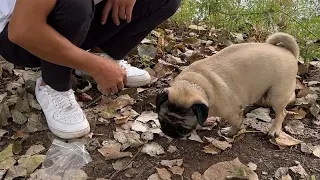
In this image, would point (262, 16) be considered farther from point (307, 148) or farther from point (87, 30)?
point (87, 30)

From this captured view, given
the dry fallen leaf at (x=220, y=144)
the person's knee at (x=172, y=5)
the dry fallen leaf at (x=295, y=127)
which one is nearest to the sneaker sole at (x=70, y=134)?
the dry fallen leaf at (x=220, y=144)

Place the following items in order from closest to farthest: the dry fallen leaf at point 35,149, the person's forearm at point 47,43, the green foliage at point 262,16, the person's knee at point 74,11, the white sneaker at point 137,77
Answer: the person's forearm at point 47,43 < the person's knee at point 74,11 < the dry fallen leaf at point 35,149 < the white sneaker at point 137,77 < the green foliage at point 262,16

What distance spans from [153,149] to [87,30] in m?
A: 0.65

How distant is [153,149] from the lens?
233 cm

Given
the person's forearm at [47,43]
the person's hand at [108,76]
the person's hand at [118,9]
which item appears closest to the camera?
the person's forearm at [47,43]

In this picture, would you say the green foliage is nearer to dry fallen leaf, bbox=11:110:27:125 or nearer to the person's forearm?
dry fallen leaf, bbox=11:110:27:125

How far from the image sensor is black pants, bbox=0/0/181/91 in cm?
211

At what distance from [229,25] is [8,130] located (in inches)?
68.2

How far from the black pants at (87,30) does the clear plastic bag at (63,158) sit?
1.01 ft

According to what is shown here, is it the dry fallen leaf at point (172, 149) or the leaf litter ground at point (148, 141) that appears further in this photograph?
the dry fallen leaf at point (172, 149)

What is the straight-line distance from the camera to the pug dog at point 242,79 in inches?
91.8

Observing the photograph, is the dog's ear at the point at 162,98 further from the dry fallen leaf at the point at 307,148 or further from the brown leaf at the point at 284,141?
the dry fallen leaf at the point at 307,148

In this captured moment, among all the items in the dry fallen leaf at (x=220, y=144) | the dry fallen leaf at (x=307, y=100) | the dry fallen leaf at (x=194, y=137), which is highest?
the dry fallen leaf at (x=307, y=100)

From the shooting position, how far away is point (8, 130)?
2449 mm
